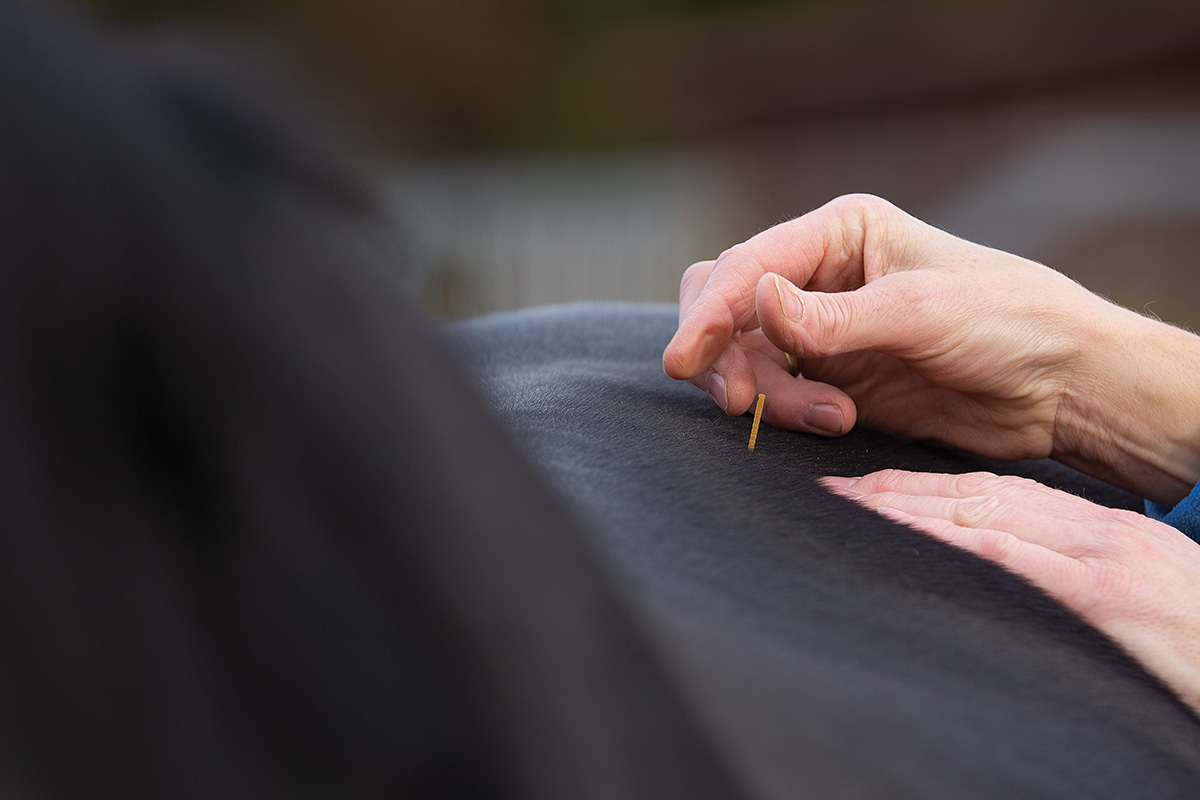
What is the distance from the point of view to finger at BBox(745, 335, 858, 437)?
0.88 metres

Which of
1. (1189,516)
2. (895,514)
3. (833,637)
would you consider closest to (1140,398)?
(1189,516)

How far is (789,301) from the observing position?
2.66 ft

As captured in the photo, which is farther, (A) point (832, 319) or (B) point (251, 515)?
(A) point (832, 319)

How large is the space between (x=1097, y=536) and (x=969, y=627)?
21cm

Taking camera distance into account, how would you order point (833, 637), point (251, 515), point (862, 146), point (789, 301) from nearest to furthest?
point (251, 515) → point (833, 637) → point (789, 301) → point (862, 146)

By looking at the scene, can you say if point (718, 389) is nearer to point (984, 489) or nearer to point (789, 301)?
point (789, 301)

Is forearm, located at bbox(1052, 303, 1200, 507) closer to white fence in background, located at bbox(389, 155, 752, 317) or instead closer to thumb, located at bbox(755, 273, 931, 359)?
thumb, located at bbox(755, 273, 931, 359)

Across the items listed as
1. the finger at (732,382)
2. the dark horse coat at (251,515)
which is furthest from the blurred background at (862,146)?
the dark horse coat at (251,515)

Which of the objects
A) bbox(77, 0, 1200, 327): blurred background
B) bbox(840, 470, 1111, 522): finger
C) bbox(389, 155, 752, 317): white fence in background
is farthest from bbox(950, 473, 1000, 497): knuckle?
bbox(389, 155, 752, 317): white fence in background

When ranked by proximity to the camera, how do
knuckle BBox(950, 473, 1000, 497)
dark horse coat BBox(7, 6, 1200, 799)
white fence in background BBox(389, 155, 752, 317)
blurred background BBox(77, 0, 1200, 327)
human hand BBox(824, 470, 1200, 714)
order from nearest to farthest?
dark horse coat BBox(7, 6, 1200, 799), human hand BBox(824, 470, 1200, 714), knuckle BBox(950, 473, 1000, 497), blurred background BBox(77, 0, 1200, 327), white fence in background BBox(389, 155, 752, 317)

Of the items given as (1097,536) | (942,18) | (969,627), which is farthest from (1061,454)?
(942,18)

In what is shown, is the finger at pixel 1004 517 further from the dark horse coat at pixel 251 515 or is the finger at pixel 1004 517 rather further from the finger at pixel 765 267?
the dark horse coat at pixel 251 515

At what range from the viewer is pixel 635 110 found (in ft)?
26.3

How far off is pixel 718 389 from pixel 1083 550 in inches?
12.9
